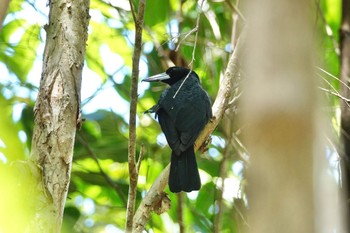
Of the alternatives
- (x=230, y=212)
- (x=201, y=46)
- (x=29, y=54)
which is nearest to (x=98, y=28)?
(x=29, y=54)

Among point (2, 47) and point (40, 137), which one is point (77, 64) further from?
point (2, 47)

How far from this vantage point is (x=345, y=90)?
3975mm

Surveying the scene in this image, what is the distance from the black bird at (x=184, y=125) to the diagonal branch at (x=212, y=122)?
0.23 metres

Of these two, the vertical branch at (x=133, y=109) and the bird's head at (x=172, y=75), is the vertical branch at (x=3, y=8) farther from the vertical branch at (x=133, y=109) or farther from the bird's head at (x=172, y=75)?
the bird's head at (x=172, y=75)

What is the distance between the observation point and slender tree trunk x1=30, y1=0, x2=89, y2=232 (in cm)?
253

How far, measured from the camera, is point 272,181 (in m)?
0.76

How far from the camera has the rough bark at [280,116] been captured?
75 cm

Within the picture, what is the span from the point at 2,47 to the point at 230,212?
2343 mm

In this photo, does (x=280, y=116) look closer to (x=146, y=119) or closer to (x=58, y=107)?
(x=58, y=107)

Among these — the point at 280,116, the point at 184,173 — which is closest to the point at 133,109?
the point at 184,173

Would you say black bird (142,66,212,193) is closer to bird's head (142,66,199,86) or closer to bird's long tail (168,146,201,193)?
bird's long tail (168,146,201,193)

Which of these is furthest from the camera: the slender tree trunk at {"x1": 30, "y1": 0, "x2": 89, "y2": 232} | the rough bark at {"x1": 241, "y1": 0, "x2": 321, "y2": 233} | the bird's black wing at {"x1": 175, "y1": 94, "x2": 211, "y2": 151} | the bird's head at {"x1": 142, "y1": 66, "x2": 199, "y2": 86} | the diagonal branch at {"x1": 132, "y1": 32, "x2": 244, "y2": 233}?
the bird's head at {"x1": 142, "y1": 66, "x2": 199, "y2": 86}

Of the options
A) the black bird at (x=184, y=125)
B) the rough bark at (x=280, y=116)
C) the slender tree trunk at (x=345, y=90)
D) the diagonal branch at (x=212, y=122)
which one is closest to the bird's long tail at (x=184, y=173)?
the black bird at (x=184, y=125)

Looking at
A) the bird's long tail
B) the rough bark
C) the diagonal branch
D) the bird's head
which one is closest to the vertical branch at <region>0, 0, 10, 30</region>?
the rough bark
